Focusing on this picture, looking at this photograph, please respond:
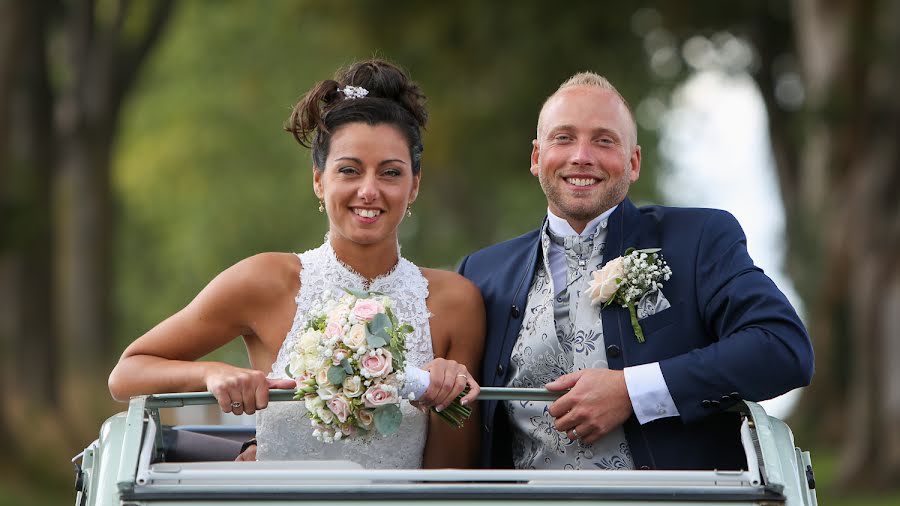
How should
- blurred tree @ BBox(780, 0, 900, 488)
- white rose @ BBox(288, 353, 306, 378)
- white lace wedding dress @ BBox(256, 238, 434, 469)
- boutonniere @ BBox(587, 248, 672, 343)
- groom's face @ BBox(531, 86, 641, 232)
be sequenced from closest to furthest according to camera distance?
1. white rose @ BBox(288, 353, 306, 378)
2. white lace wedding dress @ BBox(256, 238, 434, 469)
3. boutonniere @ BBox(587, 248, 672, 343)
4. groom's face @ BBox(531, 86, 641, 232)
5. blurred tree @ BBox(780, 0, 900, 488)

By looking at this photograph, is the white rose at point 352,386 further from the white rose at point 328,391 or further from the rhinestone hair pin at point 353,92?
the rhinestone hair pin at point 353,92

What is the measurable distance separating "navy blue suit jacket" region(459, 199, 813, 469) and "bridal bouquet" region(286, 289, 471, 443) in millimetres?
842

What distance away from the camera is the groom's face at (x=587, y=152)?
5.15 metres

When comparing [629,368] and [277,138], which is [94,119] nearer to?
[277,138]

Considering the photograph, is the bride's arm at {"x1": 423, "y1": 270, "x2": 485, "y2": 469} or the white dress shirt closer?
the white dress shirt

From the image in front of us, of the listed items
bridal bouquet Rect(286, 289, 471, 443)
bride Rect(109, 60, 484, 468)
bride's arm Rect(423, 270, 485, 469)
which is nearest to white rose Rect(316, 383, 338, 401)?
bridal bouquet Rect(286, 289, 471, 443)

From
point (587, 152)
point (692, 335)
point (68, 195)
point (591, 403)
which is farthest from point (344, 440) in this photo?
point (68, 195)

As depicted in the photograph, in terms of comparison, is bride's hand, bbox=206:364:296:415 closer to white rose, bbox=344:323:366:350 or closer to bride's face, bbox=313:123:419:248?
white rose, bbox=344:323:366:350

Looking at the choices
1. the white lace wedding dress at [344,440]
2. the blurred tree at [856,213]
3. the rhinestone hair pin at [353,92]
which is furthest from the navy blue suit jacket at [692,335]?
the blurred tree at [856,213]

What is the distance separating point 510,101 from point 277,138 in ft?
22.4

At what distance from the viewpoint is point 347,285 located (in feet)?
16.9

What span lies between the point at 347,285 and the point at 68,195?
15749 mm

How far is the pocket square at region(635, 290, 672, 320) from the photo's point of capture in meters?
4.91

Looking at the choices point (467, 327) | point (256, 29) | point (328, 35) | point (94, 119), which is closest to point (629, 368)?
point (467, 327)
